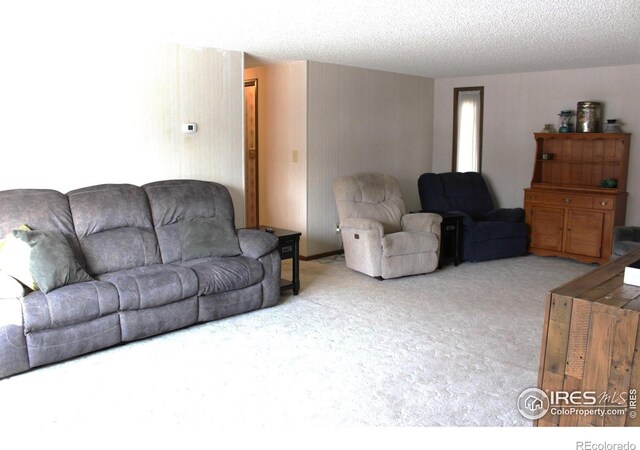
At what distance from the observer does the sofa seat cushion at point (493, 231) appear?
6.36 meters

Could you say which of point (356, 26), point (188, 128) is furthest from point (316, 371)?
point (188, 128)

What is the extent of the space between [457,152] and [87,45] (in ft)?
16.4

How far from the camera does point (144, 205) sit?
179 inches

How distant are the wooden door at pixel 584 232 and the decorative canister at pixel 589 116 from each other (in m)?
0.97

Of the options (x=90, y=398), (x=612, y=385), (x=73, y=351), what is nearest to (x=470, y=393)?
(x=612, y=385)

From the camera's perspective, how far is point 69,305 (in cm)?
350

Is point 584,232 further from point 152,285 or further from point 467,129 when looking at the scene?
point 152,285

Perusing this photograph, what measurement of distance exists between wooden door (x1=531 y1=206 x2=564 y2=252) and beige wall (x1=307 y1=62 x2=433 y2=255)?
1.65 meters

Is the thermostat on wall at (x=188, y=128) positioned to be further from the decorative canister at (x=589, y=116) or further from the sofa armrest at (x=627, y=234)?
the decorative canister at (x=589, y=116)

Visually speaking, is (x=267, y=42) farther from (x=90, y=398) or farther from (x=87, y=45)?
(x=90, y=398)

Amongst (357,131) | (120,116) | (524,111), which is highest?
(524,111)

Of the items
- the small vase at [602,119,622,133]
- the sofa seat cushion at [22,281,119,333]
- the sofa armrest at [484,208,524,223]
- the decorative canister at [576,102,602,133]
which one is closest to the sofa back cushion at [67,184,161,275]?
the sofa seat cushion at [22,281,119,333]

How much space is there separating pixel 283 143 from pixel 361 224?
157 centimetres

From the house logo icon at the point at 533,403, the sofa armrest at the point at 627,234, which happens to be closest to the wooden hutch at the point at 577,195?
the sofa armrest at the point at 627,234
